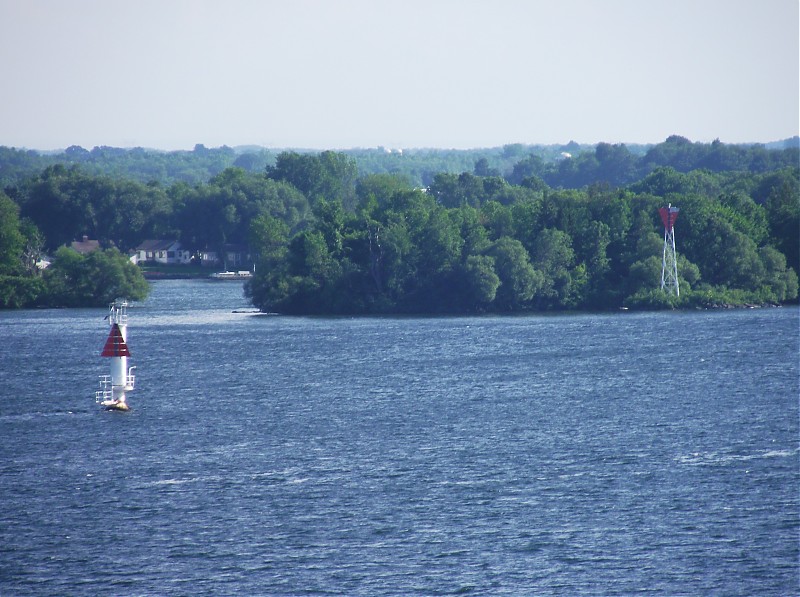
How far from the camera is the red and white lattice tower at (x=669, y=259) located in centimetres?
10212

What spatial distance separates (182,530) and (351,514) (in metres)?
5.12

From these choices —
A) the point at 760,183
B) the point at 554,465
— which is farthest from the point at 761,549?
the point at 760,183

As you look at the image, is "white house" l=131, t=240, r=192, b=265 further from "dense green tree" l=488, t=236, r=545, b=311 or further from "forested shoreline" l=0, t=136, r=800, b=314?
"dense green tree" l=488, t=236, r=545, b=311

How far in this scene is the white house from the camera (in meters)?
174

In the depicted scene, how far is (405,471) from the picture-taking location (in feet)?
141

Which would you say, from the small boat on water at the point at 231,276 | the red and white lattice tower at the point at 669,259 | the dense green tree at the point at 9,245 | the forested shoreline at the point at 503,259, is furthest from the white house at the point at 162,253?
the red and white lattice tower at the point at 669,259

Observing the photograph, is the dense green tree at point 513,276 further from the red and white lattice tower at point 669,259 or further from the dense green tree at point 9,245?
the dense green tree at point 9,245

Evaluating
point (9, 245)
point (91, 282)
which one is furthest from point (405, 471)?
point (9, 245)

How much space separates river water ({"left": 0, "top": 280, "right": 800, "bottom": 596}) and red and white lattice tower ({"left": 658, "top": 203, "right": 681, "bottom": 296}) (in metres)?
24.8

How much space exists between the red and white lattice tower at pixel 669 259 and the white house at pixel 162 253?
86.5 m

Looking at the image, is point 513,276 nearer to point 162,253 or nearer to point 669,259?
point 669,259

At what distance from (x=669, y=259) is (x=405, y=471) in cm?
6709

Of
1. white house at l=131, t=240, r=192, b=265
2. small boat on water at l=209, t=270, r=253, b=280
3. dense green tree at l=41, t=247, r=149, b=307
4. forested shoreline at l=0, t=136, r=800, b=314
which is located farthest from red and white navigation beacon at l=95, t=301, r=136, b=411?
white house at l=131, t=240, r=192, b=265

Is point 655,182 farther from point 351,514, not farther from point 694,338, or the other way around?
point 351,514
